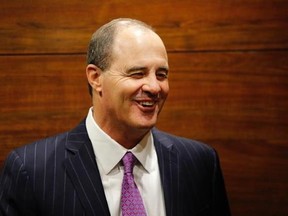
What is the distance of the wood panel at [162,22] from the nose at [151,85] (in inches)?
26.9

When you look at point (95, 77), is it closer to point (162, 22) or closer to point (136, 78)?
point (136, 78)

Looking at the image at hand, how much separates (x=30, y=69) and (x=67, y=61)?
171mm

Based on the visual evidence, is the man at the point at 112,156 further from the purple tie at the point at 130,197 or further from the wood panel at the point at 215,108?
the wood panel at the point at 215,108

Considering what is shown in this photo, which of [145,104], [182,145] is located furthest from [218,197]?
[145,104]

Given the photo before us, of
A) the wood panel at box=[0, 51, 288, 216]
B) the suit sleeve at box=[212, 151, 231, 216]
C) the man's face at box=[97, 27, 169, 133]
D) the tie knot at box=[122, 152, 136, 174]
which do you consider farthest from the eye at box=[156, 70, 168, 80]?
the wood panel at box=[0, 51, 288, 216]

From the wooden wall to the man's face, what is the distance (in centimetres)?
63

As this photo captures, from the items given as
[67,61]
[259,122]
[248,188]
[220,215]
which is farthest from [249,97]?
[67,61]

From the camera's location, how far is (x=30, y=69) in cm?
219

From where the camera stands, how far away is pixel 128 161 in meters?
1.63

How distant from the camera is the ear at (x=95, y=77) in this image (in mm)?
Answer: 1647

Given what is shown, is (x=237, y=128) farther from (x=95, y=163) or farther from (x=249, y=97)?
(x=95, y=163)

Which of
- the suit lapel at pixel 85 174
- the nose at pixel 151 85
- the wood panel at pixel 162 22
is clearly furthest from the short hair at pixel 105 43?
the wood panel at pixel 162 22

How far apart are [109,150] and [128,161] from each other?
74mm

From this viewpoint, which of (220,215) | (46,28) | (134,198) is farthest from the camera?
(46,28)
